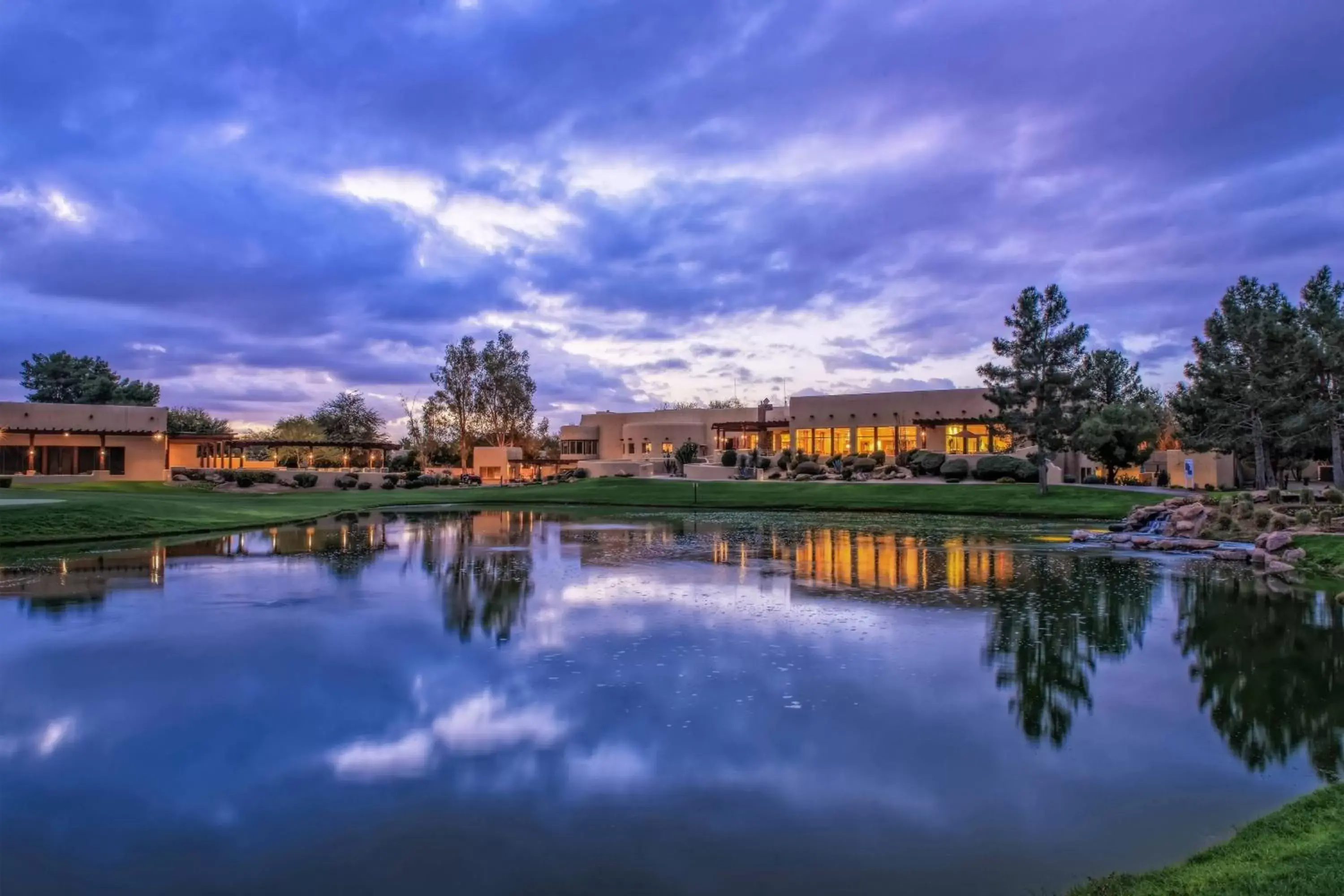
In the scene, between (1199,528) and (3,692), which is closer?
(3,692)

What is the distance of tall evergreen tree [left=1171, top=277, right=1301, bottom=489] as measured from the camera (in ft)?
107

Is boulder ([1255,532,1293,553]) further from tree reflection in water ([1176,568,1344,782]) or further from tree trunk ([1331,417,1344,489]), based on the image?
tree trunk ([1331,417,1344,489])

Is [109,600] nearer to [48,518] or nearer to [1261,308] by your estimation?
[48,518]

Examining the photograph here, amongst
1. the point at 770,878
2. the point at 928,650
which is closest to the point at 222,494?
the point at 928,650

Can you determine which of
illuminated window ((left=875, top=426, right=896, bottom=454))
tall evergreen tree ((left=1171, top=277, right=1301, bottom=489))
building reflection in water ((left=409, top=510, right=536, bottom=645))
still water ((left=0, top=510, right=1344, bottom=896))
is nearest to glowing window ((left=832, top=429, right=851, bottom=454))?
illuminated window ((left=875, top=426, right=896, bottom=454))

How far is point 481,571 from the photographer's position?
18.1 metres

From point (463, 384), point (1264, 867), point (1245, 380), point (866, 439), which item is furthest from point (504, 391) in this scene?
point (1264, 867)

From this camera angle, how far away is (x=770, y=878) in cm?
498

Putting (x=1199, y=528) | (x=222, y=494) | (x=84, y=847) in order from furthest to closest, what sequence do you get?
(x=222, y=494) < (x=1199, y=528) < (x=84, y=847)

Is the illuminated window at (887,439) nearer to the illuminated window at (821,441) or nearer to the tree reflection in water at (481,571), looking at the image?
the illuminated window at (821,441)

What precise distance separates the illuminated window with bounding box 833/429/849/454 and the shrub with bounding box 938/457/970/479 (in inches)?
601

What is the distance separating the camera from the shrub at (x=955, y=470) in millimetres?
47906

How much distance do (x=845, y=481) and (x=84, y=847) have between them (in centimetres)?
4647

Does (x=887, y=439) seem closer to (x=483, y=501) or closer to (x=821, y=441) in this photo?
(x=821, y=441)
